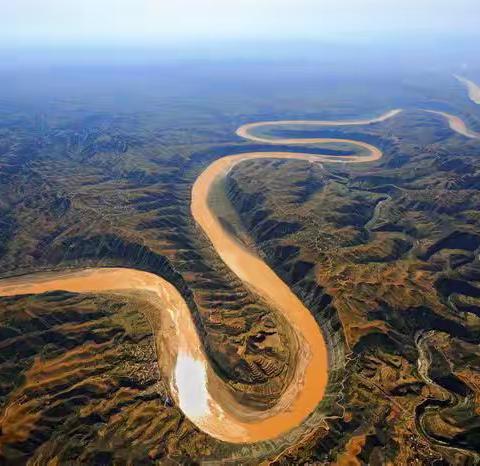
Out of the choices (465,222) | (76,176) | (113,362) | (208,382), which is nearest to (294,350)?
(208,382)

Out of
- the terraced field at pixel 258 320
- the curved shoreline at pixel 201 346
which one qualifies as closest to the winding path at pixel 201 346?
the curved shoreline at pixel 201 346

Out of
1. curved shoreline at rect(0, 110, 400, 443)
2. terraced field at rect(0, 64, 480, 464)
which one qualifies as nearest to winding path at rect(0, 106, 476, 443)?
curved shoreline at rect(0, 110, 400, 443)

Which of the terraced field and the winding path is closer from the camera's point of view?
the terraced field

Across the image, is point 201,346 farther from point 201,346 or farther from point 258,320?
point 258,320

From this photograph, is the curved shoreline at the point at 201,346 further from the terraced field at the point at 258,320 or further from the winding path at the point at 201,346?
the terraced field at the point at 258,320

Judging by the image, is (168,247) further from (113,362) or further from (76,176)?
(76,176)

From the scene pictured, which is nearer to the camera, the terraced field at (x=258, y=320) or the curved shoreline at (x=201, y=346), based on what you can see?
the terraced field at (x=258, y=320)

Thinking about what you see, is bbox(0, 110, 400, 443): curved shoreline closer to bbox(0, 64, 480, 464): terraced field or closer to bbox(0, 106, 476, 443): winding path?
bbox(0, 106, 476, 443): winding path

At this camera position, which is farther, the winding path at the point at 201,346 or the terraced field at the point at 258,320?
the winding path at the point at 201,346
